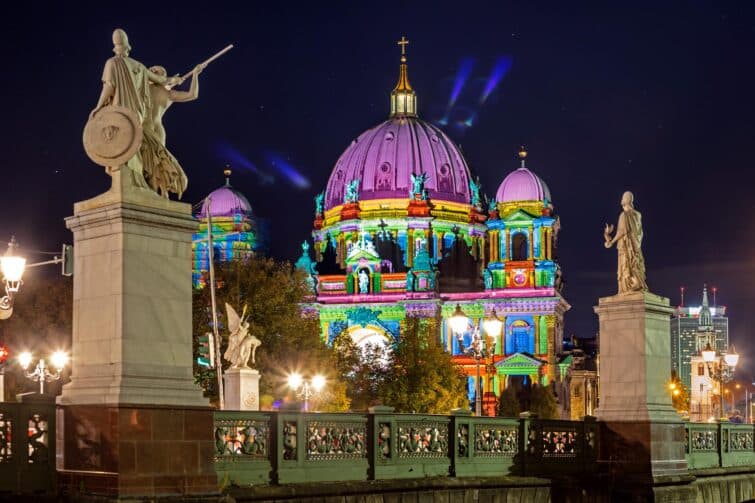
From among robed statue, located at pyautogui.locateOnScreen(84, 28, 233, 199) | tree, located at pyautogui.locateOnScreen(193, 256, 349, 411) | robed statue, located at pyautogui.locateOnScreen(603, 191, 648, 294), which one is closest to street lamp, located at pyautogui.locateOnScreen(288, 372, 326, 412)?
tree, located at pyautogui.locateOnScreen(193, 256, 349, 411)

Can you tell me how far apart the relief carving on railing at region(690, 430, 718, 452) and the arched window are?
11293 centimetres

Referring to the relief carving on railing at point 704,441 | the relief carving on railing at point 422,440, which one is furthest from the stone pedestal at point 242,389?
the relief carving on railing at point 422,440

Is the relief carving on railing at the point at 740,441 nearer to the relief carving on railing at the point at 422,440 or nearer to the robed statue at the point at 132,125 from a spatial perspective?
the relief carving on railing at the point at 422,440

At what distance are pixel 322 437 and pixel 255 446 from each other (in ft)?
5.31

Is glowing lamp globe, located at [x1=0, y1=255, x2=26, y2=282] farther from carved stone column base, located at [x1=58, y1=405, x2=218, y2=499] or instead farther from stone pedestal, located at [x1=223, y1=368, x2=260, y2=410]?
stone pedestal, located at [x1=223, y1=368, x2=260, y2=410]

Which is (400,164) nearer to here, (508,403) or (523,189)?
(523,189)

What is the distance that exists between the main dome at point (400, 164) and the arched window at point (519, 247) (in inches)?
575

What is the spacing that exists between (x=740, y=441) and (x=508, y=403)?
300 feet

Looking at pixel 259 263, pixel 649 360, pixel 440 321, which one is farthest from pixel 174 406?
pixel 440 321

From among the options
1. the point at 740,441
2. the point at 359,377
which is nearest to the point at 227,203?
the point at 359,377

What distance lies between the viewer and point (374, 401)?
10150 centimetres

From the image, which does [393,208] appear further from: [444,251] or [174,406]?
[174,406]

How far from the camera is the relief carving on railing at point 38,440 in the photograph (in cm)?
1869

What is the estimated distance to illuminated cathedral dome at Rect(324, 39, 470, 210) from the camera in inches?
6284
